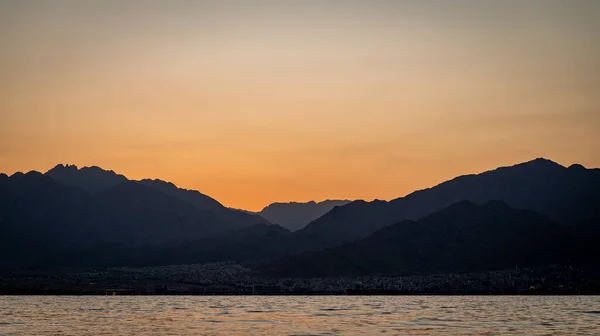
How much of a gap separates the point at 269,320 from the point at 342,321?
14.5m

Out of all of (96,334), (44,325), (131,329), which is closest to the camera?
(96,334)

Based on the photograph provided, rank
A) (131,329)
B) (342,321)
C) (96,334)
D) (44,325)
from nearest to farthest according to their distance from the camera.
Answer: (96,334) → (131,329) → (44,325) → (342,321)

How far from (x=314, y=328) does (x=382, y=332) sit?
14.7 metres

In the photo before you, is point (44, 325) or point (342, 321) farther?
point (342, 321)

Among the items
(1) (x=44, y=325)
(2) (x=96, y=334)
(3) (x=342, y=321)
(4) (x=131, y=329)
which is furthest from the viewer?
(3) (x=342, y=321)

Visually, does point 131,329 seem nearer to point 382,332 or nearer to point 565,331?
point 382,332

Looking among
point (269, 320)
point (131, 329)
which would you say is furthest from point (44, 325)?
point (269, 320)

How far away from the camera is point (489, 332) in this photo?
4715 inches

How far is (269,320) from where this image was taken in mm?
152250

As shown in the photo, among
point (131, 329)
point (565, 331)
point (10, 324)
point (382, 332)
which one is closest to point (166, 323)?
point (131, 329)

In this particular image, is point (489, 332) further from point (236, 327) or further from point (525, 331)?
point (236, 327)

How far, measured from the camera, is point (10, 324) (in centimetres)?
13712

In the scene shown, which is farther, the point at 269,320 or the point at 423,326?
the point at 269,320

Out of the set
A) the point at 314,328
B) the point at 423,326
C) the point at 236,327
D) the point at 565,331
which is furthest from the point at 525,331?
the point at 236,327
